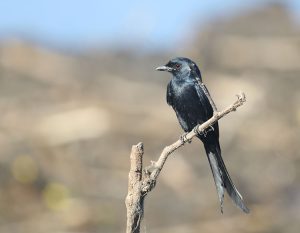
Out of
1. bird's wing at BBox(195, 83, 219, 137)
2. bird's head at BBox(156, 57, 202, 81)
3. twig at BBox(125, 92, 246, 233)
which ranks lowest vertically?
twig at BBox(125, 92, 246, 233)

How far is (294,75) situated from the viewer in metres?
16.5

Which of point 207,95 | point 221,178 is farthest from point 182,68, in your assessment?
point 221,178

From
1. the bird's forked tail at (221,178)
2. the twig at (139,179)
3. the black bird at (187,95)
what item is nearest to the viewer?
the twig at (139,179)

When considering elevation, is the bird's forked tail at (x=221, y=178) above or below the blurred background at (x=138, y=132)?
below

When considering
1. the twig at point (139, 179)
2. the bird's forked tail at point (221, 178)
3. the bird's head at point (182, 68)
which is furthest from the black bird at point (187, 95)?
the twig at point (139, 179)

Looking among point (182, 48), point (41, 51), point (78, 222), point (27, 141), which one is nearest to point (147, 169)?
point (78, 222)

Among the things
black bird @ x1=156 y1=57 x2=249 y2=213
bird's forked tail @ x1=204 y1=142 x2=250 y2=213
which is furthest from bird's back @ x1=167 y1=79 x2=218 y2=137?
bird's forked tail @ x1=204 y1=142 x2=250 y2=213

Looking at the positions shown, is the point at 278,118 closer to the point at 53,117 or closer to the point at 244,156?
the point at 244,156

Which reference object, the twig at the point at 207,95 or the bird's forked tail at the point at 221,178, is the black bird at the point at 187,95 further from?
the bird's forked tail at the point at 221,178

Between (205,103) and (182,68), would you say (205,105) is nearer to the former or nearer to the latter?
(205,103)

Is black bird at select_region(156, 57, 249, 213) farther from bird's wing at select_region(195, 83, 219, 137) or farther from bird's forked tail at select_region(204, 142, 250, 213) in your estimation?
bird's forked tail at select_region(204, 142, 250, 213)

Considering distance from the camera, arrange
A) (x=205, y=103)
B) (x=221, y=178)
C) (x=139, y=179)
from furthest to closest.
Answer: (x=205, y=103) < (x=221, y=178) < (x=139, y=179)

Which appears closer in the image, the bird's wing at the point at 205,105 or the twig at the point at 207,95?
the twig at the point at 207,95

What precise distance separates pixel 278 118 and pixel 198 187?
2034 mm
